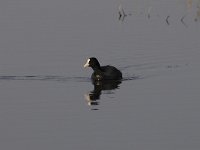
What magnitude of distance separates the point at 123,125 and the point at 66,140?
5.38 ft

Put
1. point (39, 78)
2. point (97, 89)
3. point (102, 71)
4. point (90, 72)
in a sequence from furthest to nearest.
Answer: point (90, 72) → point (102, 71) → point (39, 78) → point (97, 89)

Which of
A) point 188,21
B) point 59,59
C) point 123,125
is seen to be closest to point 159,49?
point 59,59

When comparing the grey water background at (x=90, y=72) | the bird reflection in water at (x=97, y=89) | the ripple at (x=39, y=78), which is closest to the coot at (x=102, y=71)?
the bird reflection in water at (x=97, y=89)

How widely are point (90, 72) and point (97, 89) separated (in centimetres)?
298

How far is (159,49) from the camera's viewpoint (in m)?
27.7

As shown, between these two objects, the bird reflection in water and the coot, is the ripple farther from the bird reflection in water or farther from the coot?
the coot

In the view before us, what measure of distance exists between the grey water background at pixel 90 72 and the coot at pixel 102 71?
301mm

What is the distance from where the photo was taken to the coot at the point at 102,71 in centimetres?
2472

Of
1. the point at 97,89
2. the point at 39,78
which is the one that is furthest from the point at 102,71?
the point at 39,78

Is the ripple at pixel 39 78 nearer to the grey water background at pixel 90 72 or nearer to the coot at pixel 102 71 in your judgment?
the grey water background at pixel 90 72

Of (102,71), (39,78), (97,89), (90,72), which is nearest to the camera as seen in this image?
(97,89)

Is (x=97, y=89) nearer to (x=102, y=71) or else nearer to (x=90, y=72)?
(x=102, y=71)

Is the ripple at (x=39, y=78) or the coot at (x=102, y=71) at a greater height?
the coot at (x=102, y=71)

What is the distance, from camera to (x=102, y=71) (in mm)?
25047
